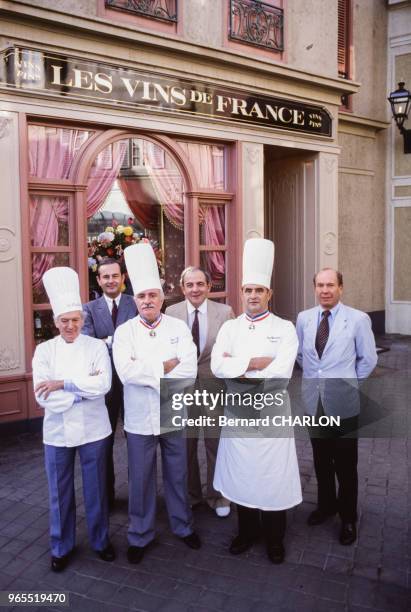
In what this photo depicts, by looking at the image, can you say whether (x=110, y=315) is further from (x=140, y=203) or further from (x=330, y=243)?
(x=330, y=243)

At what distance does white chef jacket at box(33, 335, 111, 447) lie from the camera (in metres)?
3.46

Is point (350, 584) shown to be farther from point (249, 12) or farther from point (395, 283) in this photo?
point (395, 283)

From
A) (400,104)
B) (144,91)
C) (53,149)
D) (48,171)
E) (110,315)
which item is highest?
(400,104)

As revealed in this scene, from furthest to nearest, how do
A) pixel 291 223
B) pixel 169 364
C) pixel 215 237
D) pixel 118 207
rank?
pixel 291 223 → pixel 215 237 → pixel 118 207 → pixel 169 364

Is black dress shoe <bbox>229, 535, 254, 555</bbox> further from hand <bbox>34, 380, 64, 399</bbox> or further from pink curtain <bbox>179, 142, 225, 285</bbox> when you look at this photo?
pink curtain <bbox>179, 142, 225, 285</bbox>

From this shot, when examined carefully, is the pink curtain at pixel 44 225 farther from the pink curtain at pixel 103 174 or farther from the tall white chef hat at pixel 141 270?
the tall white chef hat at pixel 141 270

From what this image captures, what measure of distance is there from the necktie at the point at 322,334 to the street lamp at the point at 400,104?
860cm

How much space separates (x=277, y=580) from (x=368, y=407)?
4.33 meters

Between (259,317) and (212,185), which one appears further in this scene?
(212,185)

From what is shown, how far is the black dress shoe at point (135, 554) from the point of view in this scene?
144 inches

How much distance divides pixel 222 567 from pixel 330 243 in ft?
22.2

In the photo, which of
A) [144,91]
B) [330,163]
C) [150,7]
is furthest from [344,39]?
[144,91]

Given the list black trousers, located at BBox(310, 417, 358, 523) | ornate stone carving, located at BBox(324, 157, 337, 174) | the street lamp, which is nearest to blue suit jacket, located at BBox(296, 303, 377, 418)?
black trousers, located at BBox(310, 417, 358, 523)

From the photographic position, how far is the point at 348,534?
3.88 m
